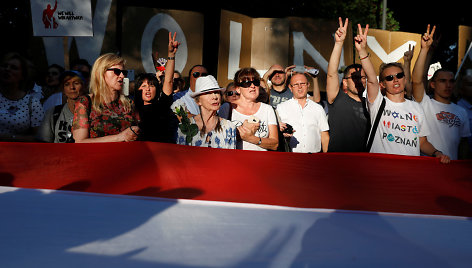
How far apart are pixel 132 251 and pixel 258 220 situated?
34.0 inches

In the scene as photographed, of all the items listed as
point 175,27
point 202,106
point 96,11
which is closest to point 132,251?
point 202,106

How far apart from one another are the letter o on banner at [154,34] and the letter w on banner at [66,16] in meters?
3.79

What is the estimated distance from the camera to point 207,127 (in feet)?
14.0

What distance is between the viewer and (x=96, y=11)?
9812 millimetres

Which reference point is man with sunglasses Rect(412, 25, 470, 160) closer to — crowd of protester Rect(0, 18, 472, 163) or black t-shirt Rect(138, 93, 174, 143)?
crowd of protester Rect(0, 18, 472, 163)

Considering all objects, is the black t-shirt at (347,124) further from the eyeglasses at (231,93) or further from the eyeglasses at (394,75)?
the eyeglasses at (231,93)

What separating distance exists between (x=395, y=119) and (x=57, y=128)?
3.08 metres

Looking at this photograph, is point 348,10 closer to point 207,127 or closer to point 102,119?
point 207,127

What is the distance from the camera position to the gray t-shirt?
15.2ft

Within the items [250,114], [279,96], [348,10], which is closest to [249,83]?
[250,114]

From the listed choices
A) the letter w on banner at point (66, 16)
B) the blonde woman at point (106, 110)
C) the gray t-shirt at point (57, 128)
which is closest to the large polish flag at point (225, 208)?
the blonde woman at point (106, 110)

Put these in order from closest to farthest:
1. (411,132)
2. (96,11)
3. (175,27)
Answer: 1. (411,132)
2. (96,11)
3. (175,27)

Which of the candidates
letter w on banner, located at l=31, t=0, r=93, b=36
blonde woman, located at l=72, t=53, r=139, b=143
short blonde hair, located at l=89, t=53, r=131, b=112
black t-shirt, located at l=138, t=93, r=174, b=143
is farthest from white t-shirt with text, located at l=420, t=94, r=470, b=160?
letter w on banner, located at l=31, t=0, r=93, b=36

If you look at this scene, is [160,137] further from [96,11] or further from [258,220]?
[96,11]
